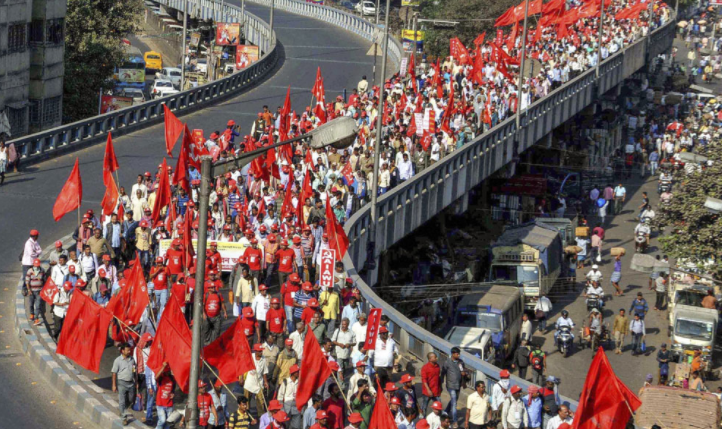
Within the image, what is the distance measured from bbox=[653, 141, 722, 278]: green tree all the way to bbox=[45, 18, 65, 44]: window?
27.1 metres

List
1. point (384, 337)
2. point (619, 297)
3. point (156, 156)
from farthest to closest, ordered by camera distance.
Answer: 1. point (619, 297)
2. point (156, 156)
3. point (384, 337)

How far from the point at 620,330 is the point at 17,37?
2678cm

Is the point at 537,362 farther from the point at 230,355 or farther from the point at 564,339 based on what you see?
the point at 564,339

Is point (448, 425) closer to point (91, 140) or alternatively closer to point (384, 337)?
point (384, 337)

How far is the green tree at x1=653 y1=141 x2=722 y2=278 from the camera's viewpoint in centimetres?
3800

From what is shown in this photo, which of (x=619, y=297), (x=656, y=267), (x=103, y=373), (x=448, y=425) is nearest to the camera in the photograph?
(x=448, y=425)

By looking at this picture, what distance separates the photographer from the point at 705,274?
3822 cm

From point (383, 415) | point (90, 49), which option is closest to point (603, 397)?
point (383, 415)

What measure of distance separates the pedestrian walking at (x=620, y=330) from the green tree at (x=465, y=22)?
46.4 metres

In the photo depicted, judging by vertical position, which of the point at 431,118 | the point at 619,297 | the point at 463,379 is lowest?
the point at 619,297

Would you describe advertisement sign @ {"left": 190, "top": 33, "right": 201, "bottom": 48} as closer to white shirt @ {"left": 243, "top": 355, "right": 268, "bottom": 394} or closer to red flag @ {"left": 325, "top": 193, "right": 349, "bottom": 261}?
red flag @ {"left": 325, "top": 193, "right": 349, "bottom": 261}

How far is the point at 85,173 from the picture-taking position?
3716 centimetres

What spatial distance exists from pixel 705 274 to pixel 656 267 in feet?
6.61

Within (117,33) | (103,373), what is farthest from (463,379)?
(117,33)
